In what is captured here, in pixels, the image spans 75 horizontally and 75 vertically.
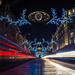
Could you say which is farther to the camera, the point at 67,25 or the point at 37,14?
the point at 67,25

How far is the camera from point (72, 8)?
86625 mm

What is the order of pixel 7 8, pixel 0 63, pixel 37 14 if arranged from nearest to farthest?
pixel 37 14 → pixel 0 63 → pixel 7 8

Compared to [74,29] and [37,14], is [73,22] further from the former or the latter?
[37,14]

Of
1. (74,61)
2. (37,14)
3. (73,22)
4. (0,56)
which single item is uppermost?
(73,22)

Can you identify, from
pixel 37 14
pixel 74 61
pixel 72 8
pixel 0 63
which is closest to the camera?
pixel 37 14

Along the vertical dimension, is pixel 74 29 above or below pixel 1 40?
above

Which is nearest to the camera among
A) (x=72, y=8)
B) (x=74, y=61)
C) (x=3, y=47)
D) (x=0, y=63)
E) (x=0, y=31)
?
(x=0, y=63)

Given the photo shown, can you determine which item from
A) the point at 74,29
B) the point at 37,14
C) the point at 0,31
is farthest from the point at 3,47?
the point at 74,29

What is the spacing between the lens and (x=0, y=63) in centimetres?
1577

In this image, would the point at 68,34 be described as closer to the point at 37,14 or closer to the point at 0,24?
the point at 0,24

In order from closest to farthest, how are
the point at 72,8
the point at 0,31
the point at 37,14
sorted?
the point at 37,14 → the point at 0,31 → the point at 72,8

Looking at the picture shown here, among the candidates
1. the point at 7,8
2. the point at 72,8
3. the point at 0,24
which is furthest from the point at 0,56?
the point at 72,8

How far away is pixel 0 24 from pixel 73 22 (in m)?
38.7

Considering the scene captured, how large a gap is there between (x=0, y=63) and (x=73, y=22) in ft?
232
